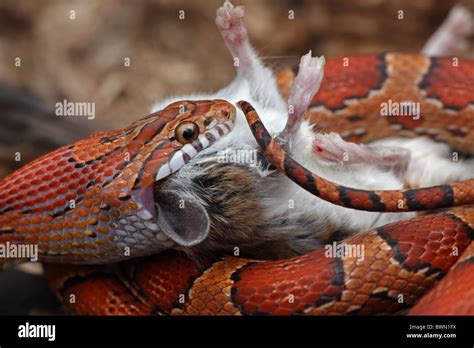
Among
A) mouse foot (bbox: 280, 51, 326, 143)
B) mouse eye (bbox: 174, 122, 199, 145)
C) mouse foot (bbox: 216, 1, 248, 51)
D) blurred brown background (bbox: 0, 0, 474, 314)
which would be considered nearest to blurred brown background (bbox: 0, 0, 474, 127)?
blurred brown background (bbox: 0, 0, 474, 314)

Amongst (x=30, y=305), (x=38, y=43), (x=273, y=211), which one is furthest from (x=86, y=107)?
(x=273, y=211)

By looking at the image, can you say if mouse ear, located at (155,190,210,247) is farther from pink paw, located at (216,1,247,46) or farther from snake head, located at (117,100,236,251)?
pink paw, located at (216,1,247,46)

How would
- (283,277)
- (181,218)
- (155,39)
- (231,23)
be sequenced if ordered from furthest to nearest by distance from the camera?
(155,39), (231,23), (181,218), (283,277)

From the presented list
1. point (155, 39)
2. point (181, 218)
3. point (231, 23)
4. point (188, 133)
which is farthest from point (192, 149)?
point (155, 39)

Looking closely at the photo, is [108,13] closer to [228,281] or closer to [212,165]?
[212,165]

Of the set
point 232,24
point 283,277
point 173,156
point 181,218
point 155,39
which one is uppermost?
point 155,39

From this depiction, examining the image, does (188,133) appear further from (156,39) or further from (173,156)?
(156,39)
